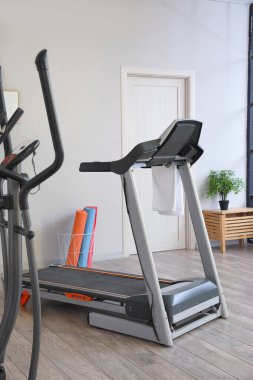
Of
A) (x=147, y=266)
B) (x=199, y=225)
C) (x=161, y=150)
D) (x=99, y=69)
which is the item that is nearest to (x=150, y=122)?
(x=99, y=69)

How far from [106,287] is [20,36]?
2767mm

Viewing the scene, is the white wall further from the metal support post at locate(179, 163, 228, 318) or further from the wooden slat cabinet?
the metal support post at locate(179, 163, 228, 318)

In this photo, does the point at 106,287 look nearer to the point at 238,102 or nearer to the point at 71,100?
the point at 71,100

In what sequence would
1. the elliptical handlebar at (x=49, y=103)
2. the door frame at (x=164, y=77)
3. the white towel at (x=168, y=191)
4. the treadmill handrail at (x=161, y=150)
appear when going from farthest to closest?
the door frame at (x=164, y=77)
the white towel at (x=168, y=191)
the treadmill handrail at (x=161, y=150)
the elliptical handlebar at (x=49, y=103)

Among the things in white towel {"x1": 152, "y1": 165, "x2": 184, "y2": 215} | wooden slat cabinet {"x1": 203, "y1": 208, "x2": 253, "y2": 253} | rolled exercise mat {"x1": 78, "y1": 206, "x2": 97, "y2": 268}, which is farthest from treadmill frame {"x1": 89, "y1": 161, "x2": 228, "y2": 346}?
wooden slat cabinet {"x1": 203, "y1": 208, "x2": 253, "y2": 253}

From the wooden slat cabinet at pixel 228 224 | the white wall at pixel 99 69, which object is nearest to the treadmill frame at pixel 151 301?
the white wall at pixel 99 69

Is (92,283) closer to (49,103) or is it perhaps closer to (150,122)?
(49,103)

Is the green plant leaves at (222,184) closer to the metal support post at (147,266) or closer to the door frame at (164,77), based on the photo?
the door frame at (164,77)

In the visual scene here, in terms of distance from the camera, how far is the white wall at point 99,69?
4.96 metres

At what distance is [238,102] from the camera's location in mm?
6199

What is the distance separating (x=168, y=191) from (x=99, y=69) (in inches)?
98.4

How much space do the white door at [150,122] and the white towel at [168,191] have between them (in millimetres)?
2188

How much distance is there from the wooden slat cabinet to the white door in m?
0.34

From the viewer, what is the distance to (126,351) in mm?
2816
